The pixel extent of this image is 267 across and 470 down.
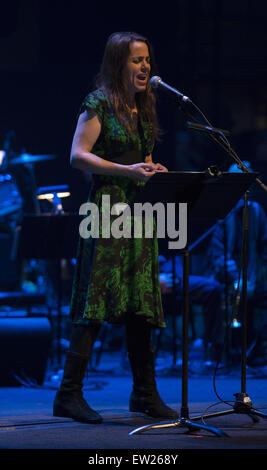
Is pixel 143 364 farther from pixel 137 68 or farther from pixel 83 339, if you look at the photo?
pixel 137 68

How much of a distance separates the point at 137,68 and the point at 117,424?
165cm

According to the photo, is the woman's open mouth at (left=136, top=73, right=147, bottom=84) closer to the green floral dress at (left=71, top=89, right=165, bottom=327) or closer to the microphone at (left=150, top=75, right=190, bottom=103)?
the green floral dress at (left=71, top=89, right=165, bottom=327)

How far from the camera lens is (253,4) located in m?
12.9

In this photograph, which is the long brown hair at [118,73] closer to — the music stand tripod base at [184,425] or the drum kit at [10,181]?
the music stand tripod base at [184,425]

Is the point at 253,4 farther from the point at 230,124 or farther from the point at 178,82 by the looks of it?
the point at 178,82

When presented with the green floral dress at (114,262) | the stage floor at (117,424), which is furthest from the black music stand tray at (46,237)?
the green floral dress at (114,262)

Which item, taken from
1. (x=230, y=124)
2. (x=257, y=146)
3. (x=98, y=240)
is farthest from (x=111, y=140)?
(x=257, y=146)

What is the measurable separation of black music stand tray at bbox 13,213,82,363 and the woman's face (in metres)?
1.83

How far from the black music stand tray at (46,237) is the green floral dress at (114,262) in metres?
1.71

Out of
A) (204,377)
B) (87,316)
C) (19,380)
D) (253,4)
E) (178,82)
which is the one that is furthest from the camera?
(253,4)

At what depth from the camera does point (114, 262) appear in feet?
10.6

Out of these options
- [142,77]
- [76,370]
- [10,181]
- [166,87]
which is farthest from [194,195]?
[10,181]

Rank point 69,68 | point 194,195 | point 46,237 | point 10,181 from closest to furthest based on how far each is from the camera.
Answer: point 194,195 < point 46,237 < point 10,181 < point 69,68
